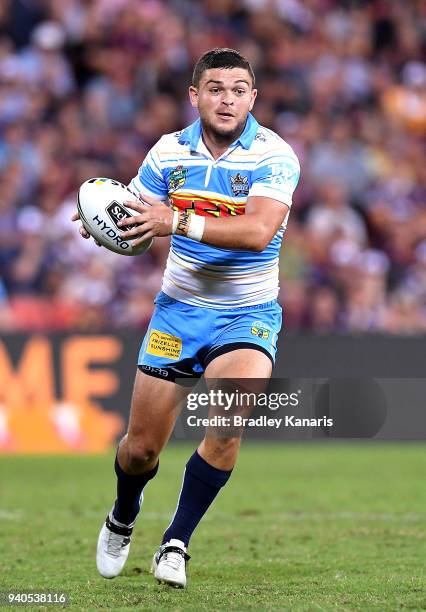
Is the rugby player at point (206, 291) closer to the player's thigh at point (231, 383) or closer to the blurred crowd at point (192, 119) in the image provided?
the player's thigh at point (231, 383)

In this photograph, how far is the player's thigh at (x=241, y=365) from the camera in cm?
565

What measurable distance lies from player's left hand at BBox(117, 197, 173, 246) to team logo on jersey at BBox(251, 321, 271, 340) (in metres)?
0.81

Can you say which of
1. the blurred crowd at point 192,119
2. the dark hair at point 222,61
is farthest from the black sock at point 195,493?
the blurred crowd at point 192,119

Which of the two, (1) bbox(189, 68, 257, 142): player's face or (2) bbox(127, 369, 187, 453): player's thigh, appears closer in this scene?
(1) bbox(189, 68, 257, 142): player's face

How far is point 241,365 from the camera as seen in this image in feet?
18.6

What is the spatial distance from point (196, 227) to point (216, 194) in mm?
550

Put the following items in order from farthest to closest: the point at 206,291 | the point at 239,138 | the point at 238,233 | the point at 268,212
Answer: the point at 206,291 < the point at 239,138 < the point at 268,212 < the point at 238,233

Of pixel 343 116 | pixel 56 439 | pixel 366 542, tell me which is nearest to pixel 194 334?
pixel 366 542

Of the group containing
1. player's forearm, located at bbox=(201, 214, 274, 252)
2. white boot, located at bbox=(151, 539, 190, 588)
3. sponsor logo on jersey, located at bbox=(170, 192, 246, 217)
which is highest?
player's forearm, located at bbox=(201, 214, 274, 252)

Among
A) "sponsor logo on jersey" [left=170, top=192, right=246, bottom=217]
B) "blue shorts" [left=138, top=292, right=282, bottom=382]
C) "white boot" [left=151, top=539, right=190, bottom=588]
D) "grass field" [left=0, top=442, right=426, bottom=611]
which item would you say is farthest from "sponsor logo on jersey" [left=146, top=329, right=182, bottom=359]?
"grass field" [left=0, top=442, right=426, bottom=611]

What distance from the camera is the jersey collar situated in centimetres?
585

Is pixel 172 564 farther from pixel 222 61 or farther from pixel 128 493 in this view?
pixel 222 61

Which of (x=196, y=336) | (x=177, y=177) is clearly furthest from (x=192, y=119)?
(x=196, y=336)

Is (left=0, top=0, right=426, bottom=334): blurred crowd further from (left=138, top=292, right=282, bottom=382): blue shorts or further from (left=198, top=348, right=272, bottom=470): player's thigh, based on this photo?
(left=198, top=348, right=272, bottom=470): player's thigh
